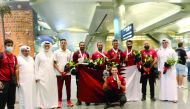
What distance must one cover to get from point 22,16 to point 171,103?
16802 millimetres

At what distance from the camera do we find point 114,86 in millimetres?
6859

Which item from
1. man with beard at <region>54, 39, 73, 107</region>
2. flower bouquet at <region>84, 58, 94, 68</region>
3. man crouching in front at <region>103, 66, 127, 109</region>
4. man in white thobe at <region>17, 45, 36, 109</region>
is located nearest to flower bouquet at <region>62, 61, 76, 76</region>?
man with beard at <region>54, 39, 73, 107</region>

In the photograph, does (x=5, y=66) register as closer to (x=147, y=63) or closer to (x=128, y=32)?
(x=147, y=63)

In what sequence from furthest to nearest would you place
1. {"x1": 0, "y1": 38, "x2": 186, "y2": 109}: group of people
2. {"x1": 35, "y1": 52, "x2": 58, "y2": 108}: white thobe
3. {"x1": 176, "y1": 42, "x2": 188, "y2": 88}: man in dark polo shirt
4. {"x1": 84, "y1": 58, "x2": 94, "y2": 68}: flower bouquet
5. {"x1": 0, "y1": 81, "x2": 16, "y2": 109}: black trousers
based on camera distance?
{"x1": 176, "y1": 42, "x2": 188, "y2": 88}: man in dark polo shirt → {"x1": 84, "y1": 58, "x2": 94, "y2": 68}: flower bouquet → {"x1": 35, "y1": 52, "x2": 58, "y2": 108}: white thobe → {"x1": 0, "y1": 38, "x2": 186, "y2": 109}: group of people → {"x1": 0, "y1": 81, "x2": 16, "y2": 109}: black trousers

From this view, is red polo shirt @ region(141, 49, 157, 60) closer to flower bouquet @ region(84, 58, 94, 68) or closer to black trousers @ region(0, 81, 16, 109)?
flower bouquet @ region(84, 58, 94, 68)

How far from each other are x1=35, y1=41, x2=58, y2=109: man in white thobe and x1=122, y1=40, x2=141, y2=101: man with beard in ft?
6.56

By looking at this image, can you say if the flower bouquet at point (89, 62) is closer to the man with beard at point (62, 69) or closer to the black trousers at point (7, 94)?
the man with beard at point (62, 69)

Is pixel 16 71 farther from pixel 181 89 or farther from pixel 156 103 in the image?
pixel 181 89

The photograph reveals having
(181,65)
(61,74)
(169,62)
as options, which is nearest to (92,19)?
(181,65)

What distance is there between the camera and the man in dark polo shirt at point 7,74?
5242 millimetres

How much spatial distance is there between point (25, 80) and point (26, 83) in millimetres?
61

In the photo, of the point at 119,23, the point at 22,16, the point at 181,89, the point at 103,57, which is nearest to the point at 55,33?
the point at 22,16

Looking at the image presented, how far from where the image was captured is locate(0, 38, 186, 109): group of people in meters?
5.39

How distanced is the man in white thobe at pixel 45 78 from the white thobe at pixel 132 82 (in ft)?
6.59
